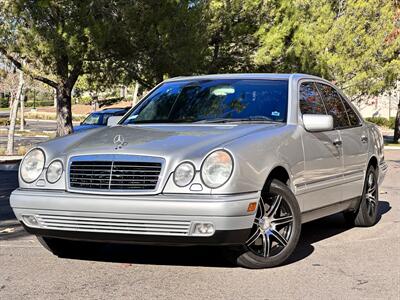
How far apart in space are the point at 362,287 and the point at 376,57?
74.4 ft

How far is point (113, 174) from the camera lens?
526 cm

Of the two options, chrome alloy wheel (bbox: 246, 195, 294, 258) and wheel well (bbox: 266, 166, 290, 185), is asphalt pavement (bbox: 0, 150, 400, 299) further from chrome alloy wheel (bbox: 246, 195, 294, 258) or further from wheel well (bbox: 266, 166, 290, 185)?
wheel well (bbox: 266, 166, 290, 185)

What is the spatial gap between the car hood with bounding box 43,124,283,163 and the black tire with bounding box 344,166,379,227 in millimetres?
2114

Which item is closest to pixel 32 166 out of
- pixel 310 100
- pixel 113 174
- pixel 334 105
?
pixel 113 174

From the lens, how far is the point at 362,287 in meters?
5.17

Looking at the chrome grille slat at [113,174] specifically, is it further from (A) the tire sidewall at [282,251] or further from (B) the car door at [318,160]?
(B) the car door at [318,160]

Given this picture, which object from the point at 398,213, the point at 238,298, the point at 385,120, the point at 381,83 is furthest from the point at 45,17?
the point at 385,120

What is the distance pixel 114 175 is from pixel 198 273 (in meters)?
1.09

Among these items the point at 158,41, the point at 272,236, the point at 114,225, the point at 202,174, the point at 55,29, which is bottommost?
the point at 272,236

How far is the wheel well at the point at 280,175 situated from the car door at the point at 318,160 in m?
0.25

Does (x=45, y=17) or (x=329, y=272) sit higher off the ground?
(x=45, y=17)

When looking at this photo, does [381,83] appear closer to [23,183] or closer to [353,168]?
[353,168]

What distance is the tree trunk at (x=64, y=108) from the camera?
699 inches

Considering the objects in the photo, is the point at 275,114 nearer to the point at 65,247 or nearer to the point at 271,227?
the point at 271,227
